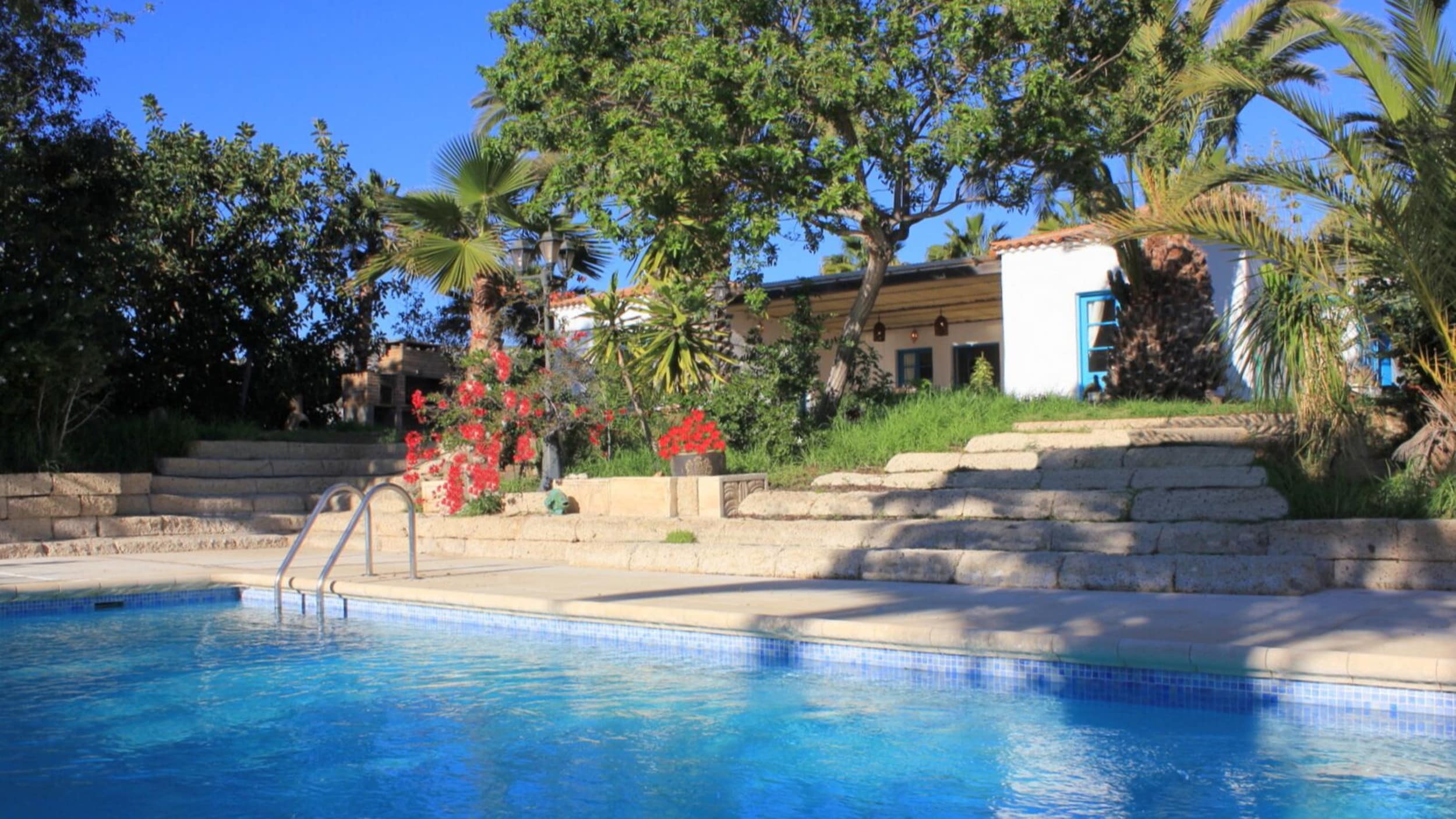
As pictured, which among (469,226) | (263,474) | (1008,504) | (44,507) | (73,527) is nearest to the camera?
(1008,504)

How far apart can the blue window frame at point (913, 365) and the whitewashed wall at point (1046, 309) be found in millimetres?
4841

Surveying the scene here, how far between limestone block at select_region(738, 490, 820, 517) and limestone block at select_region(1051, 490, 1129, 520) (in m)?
2.42

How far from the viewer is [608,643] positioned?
8.10 m

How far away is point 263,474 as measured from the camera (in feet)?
53.1

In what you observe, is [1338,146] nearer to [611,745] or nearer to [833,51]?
[833,51]

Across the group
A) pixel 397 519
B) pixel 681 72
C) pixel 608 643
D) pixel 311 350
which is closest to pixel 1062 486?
pixel 608 643

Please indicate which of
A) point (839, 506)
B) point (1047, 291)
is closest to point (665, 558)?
point (839, 506)

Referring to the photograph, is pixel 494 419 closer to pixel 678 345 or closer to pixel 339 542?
pixel 678 345

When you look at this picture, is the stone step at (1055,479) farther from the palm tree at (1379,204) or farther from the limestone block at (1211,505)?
the palm tree at (1379,204)

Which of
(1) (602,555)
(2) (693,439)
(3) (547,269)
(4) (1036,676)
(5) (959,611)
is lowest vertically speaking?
(4) (1036,676)

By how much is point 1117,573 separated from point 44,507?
11645 mm

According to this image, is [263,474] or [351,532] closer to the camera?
[351,532]

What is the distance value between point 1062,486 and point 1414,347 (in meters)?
3.08

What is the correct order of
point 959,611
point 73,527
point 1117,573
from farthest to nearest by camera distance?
1. point 73,527
2. point 1117,573
3. point 959,611
